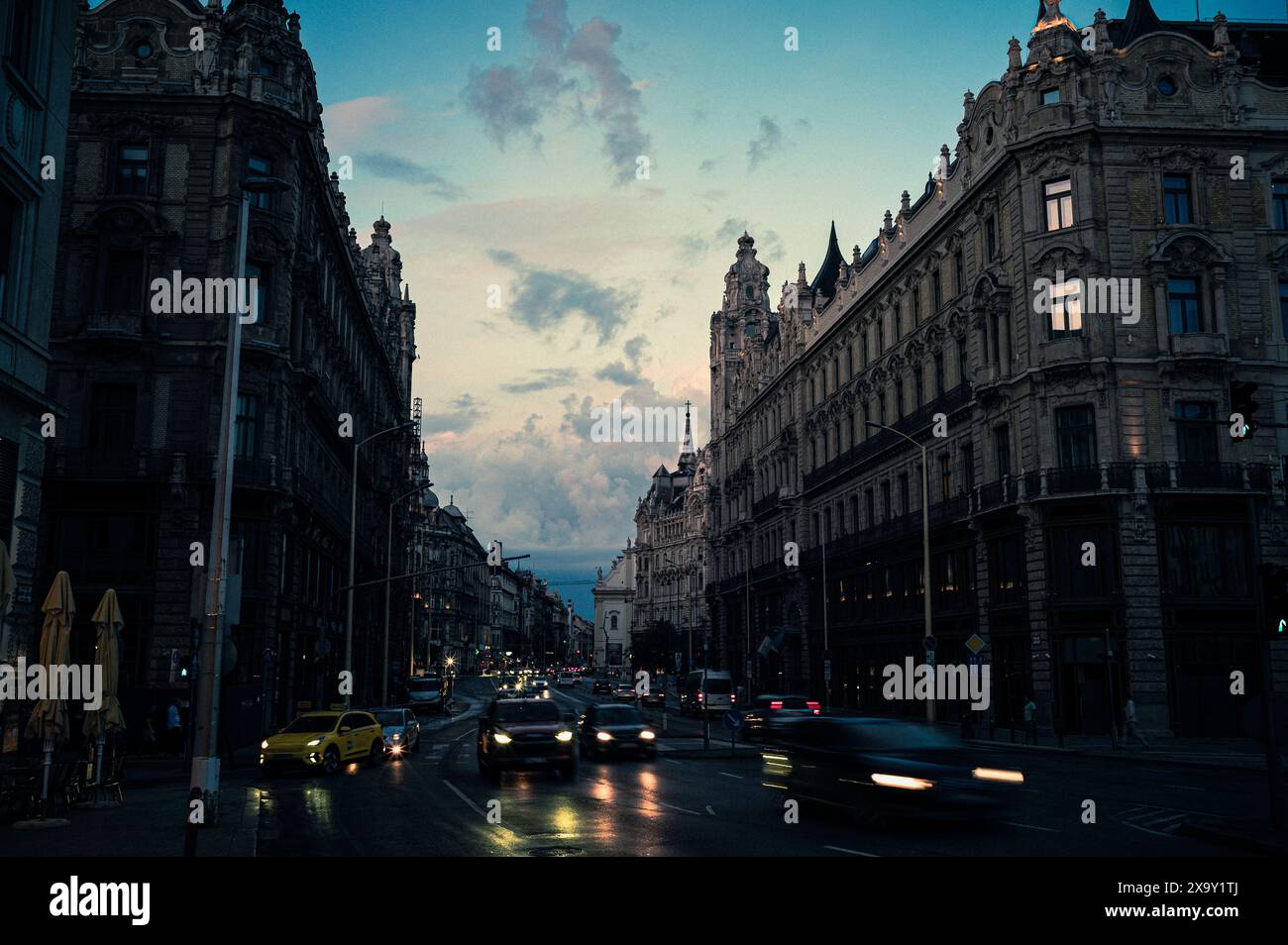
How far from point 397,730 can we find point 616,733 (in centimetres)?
732

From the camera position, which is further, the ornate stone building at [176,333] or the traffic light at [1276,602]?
the ornate stone building at [176,333]

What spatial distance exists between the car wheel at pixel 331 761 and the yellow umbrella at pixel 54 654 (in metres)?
8.38

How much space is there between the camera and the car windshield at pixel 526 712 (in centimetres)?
2492

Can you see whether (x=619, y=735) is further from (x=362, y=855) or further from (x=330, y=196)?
(x=330, y=196)

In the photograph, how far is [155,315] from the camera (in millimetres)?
38188

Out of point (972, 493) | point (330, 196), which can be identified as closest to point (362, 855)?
point (972, 493)

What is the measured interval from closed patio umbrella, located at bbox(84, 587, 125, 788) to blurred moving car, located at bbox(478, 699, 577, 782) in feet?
25.4

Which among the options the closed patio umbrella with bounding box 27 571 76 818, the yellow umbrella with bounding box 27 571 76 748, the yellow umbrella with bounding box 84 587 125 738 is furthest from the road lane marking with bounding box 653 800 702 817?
the yellow umbrella with bounding box 84 587 125 738

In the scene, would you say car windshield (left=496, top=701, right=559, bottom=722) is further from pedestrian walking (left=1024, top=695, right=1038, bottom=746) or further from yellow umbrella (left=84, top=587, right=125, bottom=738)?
pedestrian walking (left=1024, top=695, right=1038, bottom=746)

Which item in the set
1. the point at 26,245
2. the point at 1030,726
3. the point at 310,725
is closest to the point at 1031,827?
the point at 310,725

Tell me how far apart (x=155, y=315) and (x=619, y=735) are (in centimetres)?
2314

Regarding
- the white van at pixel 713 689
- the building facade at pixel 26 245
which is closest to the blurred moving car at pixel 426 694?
the white van at pixel 713 689

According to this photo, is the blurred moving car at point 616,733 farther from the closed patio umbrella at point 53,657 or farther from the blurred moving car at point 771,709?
the closed patio umbrella at point 53,657

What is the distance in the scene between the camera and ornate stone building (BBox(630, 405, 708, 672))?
370 feet
